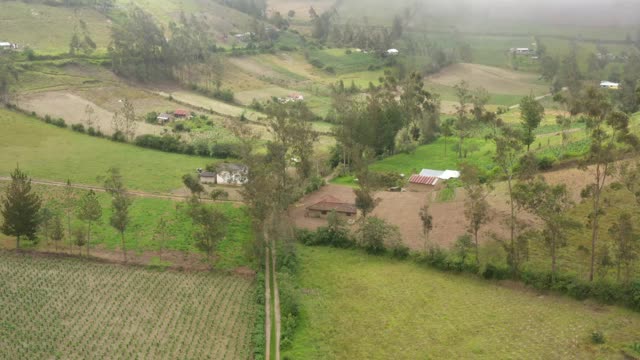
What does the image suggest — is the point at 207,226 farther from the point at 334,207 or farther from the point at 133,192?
the point at 133,192

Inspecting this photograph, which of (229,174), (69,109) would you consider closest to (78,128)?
(69,109)

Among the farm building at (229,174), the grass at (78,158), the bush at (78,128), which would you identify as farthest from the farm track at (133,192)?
the bush at (78,128)

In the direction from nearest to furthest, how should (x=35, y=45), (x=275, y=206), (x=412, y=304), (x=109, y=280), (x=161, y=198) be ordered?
(x=412, y=304) < (x=109, y=280) < (x=275, y=206) < (x=161, y=198) < (x=35, y=45)

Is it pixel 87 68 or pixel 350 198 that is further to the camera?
pixel 87 68

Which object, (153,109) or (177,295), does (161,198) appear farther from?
Answer: (153,109)

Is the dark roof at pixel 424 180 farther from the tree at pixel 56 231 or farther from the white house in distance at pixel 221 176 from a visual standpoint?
the tree at pixel 56 231

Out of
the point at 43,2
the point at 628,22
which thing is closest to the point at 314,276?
the point at 43,2
